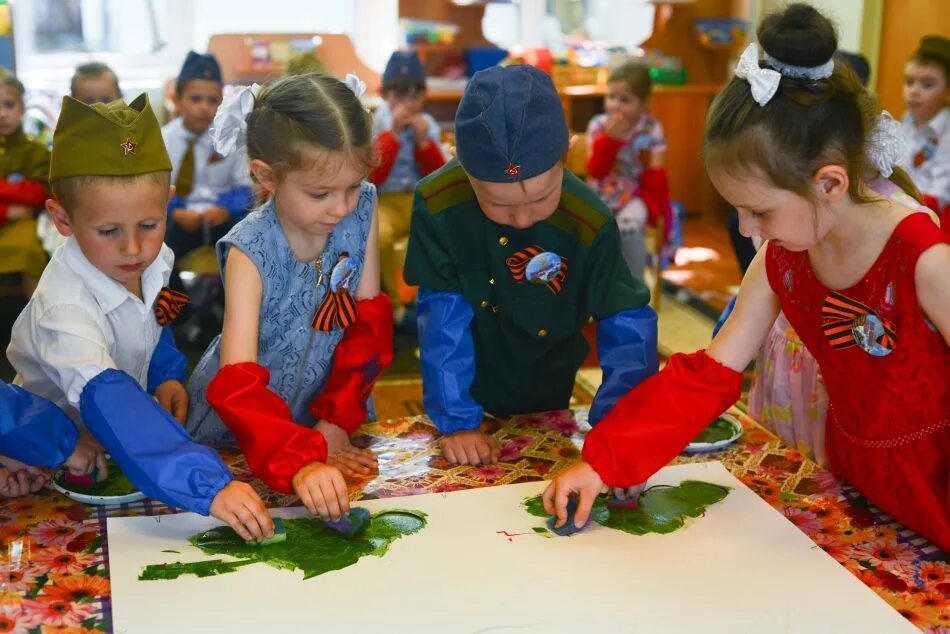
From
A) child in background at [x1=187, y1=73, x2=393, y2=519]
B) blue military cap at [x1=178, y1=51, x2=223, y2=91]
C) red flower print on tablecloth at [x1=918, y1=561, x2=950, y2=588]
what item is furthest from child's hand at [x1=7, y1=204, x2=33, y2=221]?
red flower print on tablecloth at [x1=918, y1=561, x2=950, y2=588]

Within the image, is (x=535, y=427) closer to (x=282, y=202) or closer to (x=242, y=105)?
Result: (x=282, y=202)

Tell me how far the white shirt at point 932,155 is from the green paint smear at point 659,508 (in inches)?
99.4

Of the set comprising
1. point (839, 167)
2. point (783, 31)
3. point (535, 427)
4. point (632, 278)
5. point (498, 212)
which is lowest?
point (535, 427)

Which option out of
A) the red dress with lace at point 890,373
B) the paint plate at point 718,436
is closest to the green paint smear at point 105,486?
the paint plate at point 718,436

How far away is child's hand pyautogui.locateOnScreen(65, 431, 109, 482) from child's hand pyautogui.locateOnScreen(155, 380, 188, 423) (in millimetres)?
176

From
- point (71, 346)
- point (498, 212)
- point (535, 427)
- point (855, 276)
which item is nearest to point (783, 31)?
point (855, 276)

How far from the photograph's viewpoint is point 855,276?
109cm

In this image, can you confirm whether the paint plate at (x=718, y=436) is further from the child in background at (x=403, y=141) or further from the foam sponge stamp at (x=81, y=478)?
the child in background at (x=403, y=141)

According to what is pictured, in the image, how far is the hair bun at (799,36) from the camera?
1018mm

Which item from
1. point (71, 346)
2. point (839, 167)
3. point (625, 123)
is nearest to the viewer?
point (839, 167)

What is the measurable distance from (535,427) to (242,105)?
57 cm

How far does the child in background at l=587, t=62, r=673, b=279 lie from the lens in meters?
3.80

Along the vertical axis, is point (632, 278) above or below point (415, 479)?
above

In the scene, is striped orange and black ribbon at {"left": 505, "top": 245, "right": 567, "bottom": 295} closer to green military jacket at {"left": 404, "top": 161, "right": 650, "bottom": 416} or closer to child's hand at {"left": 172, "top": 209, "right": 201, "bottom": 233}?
green military jacket at {"left": 404, "top": 161, "right": 650, "bottom": 416}
